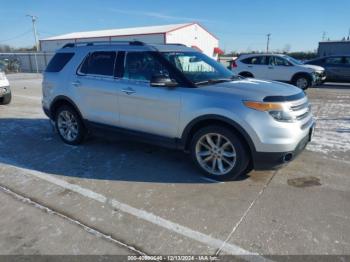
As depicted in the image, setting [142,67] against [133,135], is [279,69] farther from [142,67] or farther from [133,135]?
[133,135]

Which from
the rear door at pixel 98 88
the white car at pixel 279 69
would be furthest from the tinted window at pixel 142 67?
the white car at pixel 279 69

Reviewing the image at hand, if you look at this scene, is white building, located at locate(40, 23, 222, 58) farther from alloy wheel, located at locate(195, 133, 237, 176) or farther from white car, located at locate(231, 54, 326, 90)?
alloy wheel, located at locate(195, 133, 237, 176)

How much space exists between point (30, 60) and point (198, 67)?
113 feet

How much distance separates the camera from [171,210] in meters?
3.37

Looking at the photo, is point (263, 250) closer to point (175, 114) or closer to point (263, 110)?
point (263, 110)

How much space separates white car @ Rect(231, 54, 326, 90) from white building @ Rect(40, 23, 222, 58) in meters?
16.1

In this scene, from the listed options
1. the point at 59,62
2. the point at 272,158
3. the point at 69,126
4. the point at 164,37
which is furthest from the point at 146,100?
the point at 164,37

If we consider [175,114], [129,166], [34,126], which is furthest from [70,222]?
[34,126]

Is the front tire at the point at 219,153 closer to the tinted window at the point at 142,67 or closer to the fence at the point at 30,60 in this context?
the tinted window at the point at 142,67

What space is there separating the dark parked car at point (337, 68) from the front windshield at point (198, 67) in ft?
42.6

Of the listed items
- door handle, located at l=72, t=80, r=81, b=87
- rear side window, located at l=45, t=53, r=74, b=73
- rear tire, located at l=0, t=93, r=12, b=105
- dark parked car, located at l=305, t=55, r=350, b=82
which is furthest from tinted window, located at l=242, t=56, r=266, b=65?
door handle, located at l=72, t=80, r=81, b=87

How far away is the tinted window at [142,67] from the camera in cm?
435

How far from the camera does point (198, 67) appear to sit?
15.5ft

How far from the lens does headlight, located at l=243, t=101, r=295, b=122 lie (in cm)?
358
